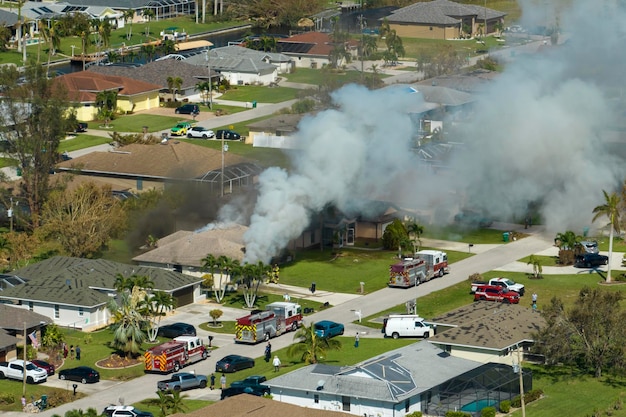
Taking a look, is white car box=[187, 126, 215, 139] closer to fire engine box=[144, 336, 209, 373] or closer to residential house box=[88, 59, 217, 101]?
residential house box=[88, 59, 217, 101]

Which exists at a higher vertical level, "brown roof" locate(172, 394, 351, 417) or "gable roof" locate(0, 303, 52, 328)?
"brown roof" locate(172, 394, 351, 417)

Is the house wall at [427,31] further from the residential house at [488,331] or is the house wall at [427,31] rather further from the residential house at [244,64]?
the residential house at [488,331]

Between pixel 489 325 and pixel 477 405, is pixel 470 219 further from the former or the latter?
pixel 477 405

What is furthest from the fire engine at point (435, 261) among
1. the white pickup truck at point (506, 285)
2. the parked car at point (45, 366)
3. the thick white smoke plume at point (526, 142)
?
the parked car at point (45, 366)

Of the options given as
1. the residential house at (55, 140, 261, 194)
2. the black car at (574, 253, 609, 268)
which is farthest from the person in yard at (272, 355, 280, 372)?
the residential house at (55, 140, 261, 194)

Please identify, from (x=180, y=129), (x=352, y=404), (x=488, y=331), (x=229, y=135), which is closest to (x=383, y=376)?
Answer: (x=352, y=404)
